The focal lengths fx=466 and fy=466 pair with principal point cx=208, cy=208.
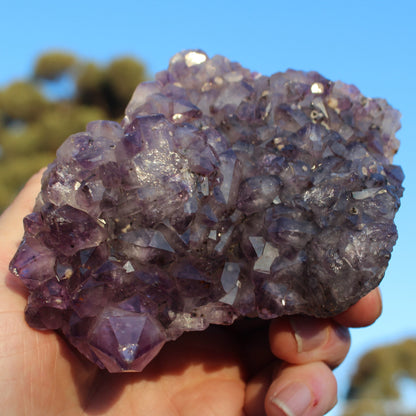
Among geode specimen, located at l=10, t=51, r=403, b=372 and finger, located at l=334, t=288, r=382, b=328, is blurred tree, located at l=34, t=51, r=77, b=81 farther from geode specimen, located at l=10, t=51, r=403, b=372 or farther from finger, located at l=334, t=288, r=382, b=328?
finger, located at l=334, t=288, r=382, b=328

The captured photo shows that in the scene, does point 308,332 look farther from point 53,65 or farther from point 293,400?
point 53,65

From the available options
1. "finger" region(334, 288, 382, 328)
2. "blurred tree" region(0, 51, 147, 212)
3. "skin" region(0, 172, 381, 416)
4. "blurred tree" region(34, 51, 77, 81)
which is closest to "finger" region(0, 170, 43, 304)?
"skin" region(0, 172, 381, 416)

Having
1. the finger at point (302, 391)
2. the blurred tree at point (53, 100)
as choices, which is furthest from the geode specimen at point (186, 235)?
the blurred tree at point (53, 100)

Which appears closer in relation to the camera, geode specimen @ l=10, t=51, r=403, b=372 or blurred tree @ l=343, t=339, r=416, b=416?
geode specimen @ l=10, t=51, r=403, b=372

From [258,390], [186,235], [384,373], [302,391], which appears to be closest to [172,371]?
[258,390]

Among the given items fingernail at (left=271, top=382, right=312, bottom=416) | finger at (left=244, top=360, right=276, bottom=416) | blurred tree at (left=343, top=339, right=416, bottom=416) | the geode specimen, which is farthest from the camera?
blurred tree at (left=343, top=339, right=416, bottom=416)
